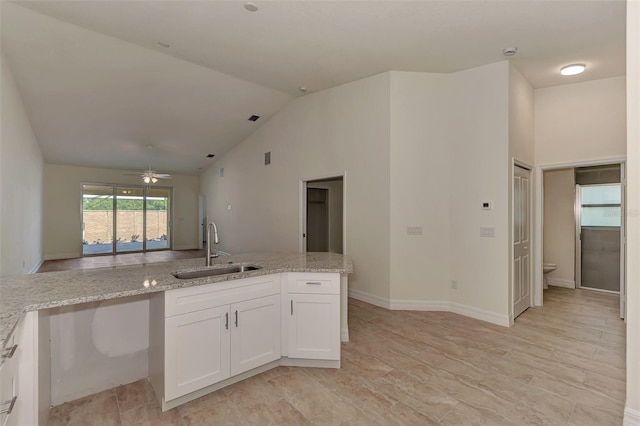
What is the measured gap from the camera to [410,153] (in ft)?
13.6

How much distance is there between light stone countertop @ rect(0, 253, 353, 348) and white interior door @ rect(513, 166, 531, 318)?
2.50 m

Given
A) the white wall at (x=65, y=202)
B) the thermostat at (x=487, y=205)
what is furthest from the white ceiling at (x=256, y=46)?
the white wall at (x=65, y=202)

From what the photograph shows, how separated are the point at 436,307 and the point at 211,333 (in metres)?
3.06

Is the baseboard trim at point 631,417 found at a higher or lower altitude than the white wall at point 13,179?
lower

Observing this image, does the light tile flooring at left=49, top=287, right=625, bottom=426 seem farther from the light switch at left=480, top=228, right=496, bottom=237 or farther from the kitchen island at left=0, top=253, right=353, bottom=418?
the light switch at left=480, top=228, right=496, bottom=237

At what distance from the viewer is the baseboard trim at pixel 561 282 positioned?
17.4ft

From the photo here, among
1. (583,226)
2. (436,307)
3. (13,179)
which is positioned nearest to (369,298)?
(436,307)

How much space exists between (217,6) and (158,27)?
0.95 m

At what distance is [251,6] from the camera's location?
279cm

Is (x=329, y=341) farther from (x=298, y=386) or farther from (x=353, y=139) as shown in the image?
(x=353, y=139)

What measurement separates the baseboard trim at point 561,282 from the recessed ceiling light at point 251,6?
6287mm

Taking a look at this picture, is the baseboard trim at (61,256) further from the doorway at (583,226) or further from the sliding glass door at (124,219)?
the doorway at (583,226)

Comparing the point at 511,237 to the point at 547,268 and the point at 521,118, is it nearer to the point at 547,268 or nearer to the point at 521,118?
the point at 521,118

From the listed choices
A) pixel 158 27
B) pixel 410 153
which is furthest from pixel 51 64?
pixel 410 153
